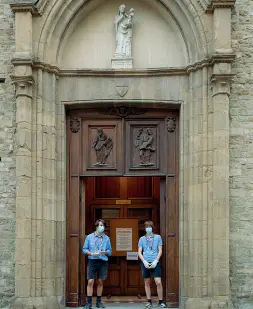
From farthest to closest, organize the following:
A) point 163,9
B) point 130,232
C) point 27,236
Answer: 1. point 130,232
2. point 163,9
3. point 27,236

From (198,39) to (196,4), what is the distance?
2.00 ft

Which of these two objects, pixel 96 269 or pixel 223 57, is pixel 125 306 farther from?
pixel 223 57

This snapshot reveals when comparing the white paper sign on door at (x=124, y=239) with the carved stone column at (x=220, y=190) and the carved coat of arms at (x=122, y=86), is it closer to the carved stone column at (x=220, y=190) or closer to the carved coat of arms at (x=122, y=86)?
the carved stone column at (x=220, y=190)

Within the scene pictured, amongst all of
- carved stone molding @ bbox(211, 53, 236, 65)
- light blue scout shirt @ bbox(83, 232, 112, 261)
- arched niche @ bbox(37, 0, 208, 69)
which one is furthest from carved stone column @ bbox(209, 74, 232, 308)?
light blue scout shirt @ bbox(83, 232, 112, 261)

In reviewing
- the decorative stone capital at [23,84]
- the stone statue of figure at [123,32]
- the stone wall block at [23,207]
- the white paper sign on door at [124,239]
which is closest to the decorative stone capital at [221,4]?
the stone statue of figure at [123,32]

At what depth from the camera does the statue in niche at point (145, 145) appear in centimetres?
1500

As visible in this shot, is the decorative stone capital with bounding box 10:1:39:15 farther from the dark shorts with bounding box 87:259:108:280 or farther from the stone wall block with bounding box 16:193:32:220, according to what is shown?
the dark shorts with bounding box 87:259:108:280

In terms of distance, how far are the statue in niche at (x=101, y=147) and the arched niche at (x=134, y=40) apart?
4.10 ft

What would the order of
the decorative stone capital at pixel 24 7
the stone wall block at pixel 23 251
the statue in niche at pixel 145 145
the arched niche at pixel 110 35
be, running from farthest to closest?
the statue in niche at pixel 145 145, the arched niche at pixel 110 35, the decorative stone capital at pixel 24 7, the stone wall block at pixel 23 251

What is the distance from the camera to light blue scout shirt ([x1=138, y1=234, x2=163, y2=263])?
14281mm

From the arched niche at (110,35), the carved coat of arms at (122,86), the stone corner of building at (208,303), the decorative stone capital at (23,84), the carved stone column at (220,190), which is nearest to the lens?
the stone corner of building at (208,303)

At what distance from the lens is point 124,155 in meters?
15.0

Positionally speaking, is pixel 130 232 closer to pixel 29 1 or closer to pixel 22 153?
pixel 22 153

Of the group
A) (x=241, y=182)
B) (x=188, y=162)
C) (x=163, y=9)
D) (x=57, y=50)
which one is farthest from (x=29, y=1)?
(x=241, y=182)
